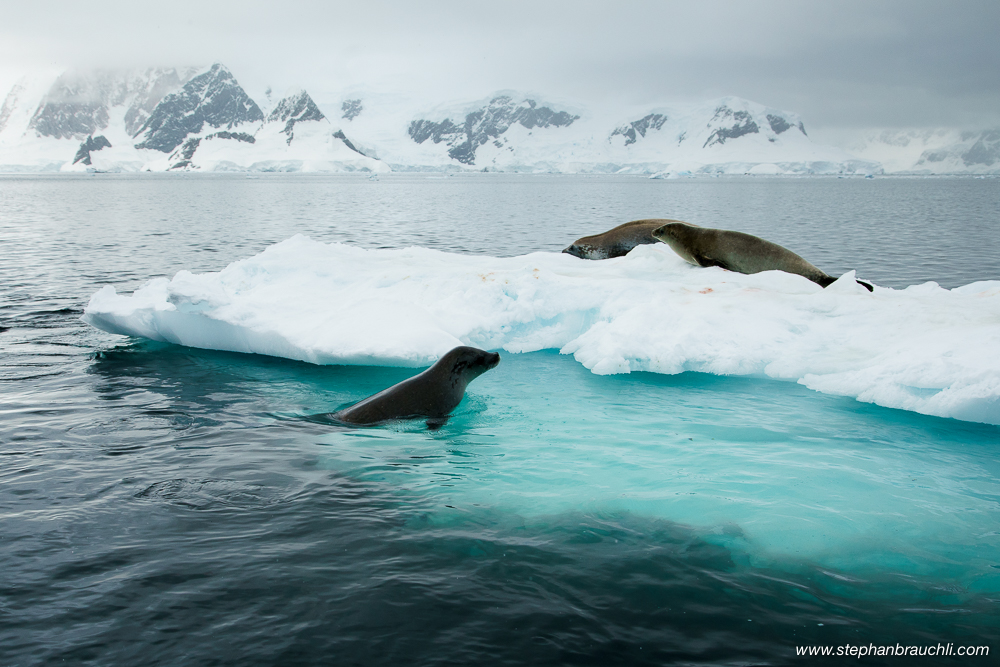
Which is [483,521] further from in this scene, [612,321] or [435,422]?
[612,321]

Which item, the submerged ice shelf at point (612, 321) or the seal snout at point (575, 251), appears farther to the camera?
the seal snout at point (575, 251)

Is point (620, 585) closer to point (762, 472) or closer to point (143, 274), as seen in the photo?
point (762, 472)

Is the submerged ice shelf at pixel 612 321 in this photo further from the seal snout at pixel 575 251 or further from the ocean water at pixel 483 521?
the seal snout at pixel 575 251

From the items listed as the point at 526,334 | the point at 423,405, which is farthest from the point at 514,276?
the point at 423,405

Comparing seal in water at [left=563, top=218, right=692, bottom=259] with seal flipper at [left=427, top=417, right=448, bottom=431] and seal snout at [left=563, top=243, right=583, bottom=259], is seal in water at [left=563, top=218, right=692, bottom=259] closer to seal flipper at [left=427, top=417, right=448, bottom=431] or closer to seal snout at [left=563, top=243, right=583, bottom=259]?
seal snout at [left=563, top=243, right=583, bottom=259]

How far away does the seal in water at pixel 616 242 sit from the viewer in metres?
14.9

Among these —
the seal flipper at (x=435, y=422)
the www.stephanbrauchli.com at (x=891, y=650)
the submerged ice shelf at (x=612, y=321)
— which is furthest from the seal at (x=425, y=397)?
the www.stephanbrauchli.com at (x=891, y=650)

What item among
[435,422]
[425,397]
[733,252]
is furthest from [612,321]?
[733,252]

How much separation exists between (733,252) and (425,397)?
300 inches

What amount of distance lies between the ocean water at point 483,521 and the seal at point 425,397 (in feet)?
0.71

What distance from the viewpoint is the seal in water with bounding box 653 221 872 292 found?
1242 cm

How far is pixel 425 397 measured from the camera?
735cm

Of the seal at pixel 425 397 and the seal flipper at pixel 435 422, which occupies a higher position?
the seal at pixel 425 397

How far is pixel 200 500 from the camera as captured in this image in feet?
17.3
